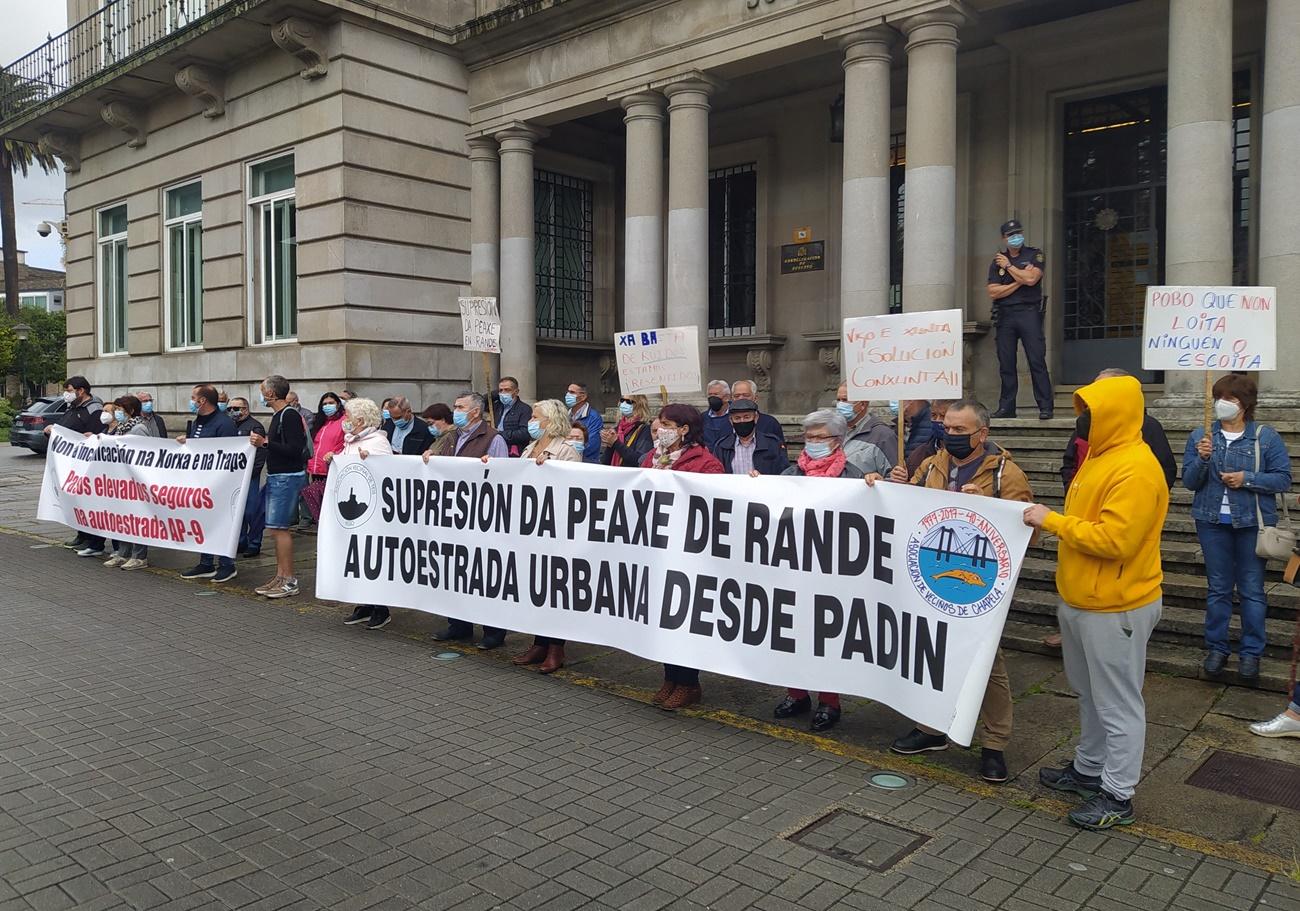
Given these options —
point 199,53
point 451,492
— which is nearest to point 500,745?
point 451,492

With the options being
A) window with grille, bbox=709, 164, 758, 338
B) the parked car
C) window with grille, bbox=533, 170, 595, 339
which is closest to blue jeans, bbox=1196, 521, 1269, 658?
window with grille, bbox=709, 164, 758, 338

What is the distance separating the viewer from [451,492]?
7.62 m

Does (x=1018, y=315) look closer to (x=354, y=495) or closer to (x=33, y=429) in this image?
(x=354, y=495)

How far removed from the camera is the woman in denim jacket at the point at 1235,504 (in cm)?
612

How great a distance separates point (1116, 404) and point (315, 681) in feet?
17.0

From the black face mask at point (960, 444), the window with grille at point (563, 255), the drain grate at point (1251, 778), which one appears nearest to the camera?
the drain grate at point (1251, 778)

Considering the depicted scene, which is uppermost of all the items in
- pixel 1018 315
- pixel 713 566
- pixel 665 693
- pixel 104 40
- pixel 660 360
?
pixel 104 40

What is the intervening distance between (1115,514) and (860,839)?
1.76 m

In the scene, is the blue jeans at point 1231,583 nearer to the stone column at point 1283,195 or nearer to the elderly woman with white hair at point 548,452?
the stone column at point 1283,195

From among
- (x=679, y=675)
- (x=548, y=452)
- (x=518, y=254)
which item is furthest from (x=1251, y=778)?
(x=518, y=254)

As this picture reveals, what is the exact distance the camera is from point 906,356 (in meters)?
6.00

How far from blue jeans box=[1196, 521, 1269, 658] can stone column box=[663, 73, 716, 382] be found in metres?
8.20

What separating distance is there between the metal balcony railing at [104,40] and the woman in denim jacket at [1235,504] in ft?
49.9

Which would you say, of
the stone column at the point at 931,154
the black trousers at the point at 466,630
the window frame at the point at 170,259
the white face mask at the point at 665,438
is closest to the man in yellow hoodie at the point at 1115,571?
the white face mask at the point at 665,438
